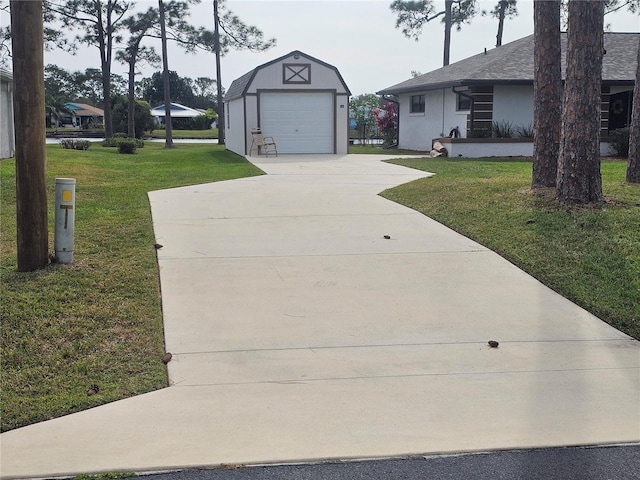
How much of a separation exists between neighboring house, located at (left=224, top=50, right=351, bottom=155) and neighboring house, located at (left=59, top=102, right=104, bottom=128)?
166 ft

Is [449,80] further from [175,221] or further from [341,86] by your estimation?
[175,221]

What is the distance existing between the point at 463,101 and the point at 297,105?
6227 millimetres

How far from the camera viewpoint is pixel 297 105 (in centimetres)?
2739

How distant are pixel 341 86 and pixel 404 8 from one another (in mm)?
17311

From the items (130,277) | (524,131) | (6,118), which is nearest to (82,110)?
(6,118)

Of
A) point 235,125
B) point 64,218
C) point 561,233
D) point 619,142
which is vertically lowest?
point 561,233

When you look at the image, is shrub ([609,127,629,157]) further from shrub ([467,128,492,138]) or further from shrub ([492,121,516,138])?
shrub ([467,128,492,138])

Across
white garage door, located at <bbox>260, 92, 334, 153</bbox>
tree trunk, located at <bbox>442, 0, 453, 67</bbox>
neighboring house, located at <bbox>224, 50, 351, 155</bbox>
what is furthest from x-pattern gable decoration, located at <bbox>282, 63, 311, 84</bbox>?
tree trunk, located at <bbox>442, 0, 453, 67</bbox>

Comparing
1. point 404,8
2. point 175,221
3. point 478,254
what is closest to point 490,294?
point 478,254

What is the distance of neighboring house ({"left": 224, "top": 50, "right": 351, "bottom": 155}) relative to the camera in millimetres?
26922

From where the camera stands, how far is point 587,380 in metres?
5.10

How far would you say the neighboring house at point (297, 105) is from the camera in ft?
88.3

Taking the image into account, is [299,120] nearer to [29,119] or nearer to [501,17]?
[29,119]

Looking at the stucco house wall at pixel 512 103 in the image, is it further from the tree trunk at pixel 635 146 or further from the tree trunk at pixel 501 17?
the tree trunk at pixel 501 17
